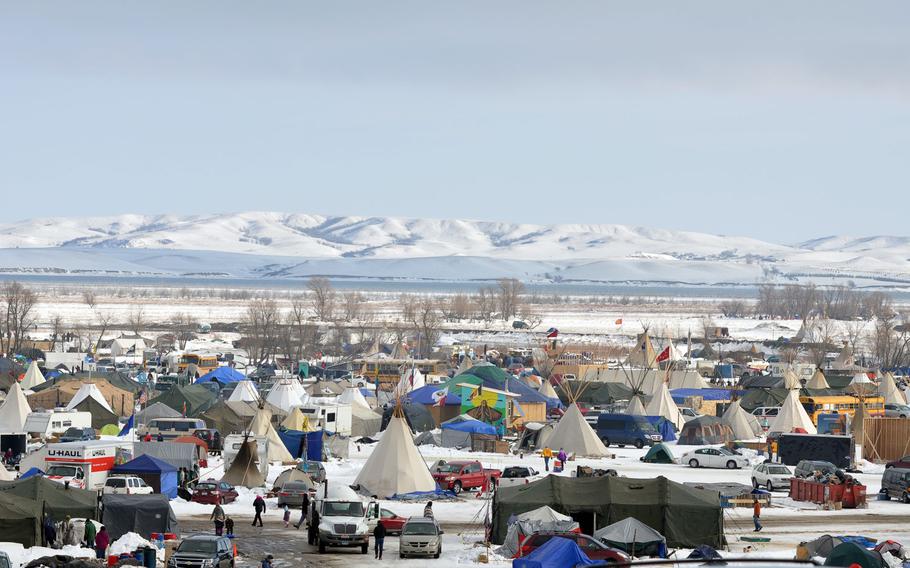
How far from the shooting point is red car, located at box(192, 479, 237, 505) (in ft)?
104

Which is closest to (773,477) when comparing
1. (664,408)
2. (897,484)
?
(897,484)

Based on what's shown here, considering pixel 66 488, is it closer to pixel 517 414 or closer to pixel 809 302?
pixel 517 414

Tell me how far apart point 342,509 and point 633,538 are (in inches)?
208

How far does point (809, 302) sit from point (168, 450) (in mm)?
140873

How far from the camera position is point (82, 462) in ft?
103

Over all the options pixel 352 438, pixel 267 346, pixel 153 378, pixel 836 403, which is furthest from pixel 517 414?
pixel 267 346

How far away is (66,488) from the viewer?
86.6ft

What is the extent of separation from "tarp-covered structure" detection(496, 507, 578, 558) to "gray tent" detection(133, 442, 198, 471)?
11.7 metres

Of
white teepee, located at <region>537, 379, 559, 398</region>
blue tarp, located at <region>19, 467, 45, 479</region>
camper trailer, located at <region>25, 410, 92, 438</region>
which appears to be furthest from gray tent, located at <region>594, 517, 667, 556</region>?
white teepee, located at <region>537, 379, 559, 398</region>

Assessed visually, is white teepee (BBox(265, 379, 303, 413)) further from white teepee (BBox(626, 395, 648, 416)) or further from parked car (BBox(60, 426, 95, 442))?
white teepee (BBox(626, 395, 648, 416))

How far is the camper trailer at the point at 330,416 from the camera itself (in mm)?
45812

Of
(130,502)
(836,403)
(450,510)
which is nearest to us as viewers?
(130,502)

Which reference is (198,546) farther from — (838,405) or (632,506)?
(838,405)

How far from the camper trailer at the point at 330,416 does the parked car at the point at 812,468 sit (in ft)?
48.9
